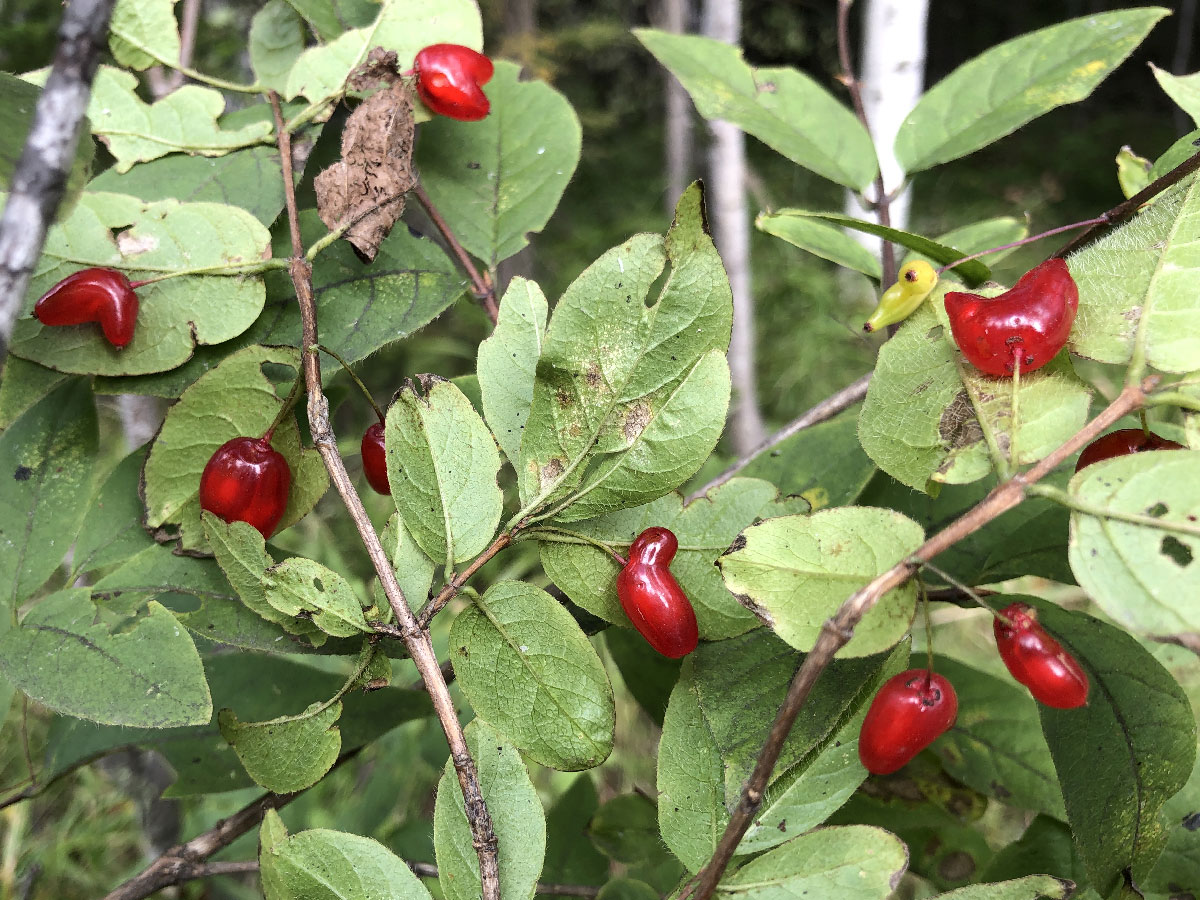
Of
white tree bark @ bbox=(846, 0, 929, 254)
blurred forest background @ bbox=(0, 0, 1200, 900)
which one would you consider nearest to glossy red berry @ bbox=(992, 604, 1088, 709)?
blurred forest background @ bbox=(0, 0, 1200, 900)

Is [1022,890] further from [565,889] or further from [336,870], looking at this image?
[565,889]

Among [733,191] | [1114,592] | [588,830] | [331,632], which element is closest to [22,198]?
[331,632]

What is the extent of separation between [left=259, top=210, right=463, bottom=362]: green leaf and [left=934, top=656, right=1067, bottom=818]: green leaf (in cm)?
46

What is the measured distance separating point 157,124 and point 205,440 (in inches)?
9.1

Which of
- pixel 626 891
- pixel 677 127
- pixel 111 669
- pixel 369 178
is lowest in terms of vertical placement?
pixel 626 891

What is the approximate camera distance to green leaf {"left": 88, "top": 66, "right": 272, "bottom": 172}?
600 millimetres

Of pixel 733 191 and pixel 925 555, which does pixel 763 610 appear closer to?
pixel 925 555

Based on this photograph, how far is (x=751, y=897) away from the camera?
0.43 m

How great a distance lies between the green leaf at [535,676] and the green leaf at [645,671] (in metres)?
0.23

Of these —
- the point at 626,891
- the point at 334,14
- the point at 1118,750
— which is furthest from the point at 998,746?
the point at 334,14

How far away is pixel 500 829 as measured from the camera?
424 mm

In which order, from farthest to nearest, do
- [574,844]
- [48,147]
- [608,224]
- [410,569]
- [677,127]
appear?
[608,224] → [677,127] → [574,844] → [410,569] → [48,147]

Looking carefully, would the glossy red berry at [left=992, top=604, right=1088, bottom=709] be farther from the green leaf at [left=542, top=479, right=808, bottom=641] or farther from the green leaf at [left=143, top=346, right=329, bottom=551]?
the green leaf at [left=143, top=346, right=329, bottom=551]

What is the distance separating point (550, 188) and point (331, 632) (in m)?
0.36
